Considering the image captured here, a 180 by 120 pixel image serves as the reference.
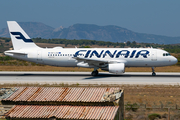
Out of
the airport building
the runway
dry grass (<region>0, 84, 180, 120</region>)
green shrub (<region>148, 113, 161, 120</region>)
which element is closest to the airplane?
the runway

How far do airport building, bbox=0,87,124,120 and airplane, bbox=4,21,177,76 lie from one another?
22.2 meters

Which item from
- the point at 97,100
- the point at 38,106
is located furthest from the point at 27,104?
the point at 97,100

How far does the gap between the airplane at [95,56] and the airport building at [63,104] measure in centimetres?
2218

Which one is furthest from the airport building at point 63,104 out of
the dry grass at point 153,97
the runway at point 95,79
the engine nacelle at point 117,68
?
the engine nacelle at point 117,68

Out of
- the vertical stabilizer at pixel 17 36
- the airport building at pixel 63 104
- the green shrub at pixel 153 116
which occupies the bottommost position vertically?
the green shrub at pixel 153 116

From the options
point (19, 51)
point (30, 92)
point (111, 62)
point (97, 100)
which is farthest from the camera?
point (19, 51)

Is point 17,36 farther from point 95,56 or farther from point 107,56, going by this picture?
point 107,56

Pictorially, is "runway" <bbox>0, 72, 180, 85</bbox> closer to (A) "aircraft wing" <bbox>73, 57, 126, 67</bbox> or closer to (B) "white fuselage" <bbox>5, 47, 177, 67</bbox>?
(A) "aircraft wing" <bbox>73, 57, 126, 67</bbox>

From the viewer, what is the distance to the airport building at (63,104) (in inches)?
488

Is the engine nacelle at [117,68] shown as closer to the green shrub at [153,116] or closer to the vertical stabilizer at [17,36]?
the vertical stabilizer at [17,36]

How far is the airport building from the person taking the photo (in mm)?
12398

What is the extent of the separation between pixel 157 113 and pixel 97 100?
4.69 meters

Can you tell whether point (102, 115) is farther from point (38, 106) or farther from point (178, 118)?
point (178, 118)

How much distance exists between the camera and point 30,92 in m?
15.2
